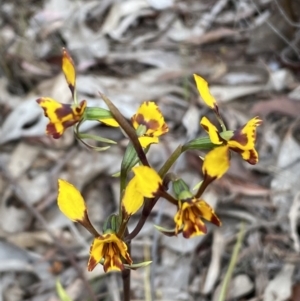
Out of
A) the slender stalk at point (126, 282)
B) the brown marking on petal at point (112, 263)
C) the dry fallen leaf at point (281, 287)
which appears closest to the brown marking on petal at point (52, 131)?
the brown marking on petal at point (112, 263)

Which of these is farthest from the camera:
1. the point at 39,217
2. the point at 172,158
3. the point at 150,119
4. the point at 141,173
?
the point at 39,217

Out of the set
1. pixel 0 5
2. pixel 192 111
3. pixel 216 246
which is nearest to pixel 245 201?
pixel 216 246

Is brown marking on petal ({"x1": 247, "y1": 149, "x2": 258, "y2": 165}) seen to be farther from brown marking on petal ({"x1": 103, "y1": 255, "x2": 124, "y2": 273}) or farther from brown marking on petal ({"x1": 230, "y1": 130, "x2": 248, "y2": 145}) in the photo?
brown marking on petal ({"x1": 103, "y1": 255, "x2": 124, "y2": 273})

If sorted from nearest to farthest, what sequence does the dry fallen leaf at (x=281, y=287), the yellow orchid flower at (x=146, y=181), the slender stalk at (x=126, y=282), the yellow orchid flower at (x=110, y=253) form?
1. the yellow orchid flower at (x=146, y=181)
2. the yellow orchid flower at (x=110, y=253)
3. the slender stalk at (x=126, y=282)
4. the dry fallen leaf at (x=281, y=287)

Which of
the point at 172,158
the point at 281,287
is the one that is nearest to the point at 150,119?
the point at 172,158

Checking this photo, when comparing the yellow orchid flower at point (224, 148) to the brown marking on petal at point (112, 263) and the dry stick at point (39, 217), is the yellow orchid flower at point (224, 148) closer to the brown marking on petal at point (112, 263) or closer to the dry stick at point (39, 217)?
the brown marking on petal at point (112, 263)

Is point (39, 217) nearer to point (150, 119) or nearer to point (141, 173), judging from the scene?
point (150, 119)

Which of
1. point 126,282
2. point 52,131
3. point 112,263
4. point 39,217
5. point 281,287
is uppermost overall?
point 52,131

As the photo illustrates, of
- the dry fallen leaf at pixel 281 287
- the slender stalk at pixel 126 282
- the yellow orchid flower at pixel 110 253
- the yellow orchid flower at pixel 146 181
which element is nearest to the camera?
the yellow orchid flower at pixel 146 181

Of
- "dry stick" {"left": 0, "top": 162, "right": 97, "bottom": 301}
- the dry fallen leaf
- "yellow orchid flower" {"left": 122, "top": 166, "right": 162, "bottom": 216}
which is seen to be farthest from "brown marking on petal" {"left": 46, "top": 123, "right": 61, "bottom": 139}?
the dry fallen leaf

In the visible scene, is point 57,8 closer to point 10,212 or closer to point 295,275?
point 10,212
